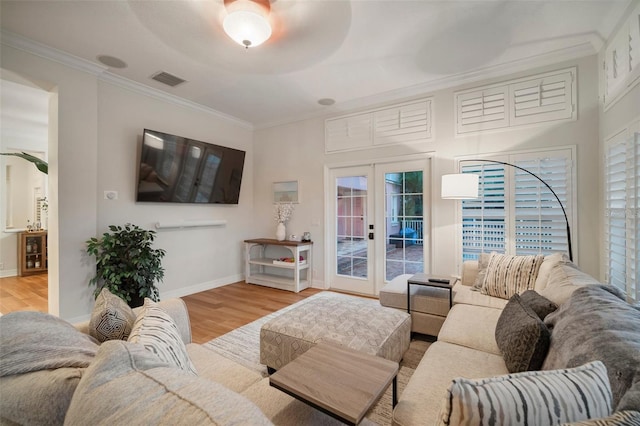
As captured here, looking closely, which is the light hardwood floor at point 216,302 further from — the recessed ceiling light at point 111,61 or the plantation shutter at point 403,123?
the recessed ceiling light at point 111,61

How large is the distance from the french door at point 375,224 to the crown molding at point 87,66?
8.38ft

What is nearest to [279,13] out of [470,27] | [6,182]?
[470,27]

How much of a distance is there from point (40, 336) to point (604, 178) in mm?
4034

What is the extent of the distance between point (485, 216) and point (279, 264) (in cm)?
301

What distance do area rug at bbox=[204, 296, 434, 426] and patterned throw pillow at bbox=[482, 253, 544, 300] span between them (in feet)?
2.65

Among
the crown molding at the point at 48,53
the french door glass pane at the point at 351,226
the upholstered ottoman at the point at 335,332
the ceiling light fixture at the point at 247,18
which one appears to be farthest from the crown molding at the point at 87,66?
the upholstered ottoman at the point at 335,332

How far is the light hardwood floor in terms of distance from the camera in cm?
313

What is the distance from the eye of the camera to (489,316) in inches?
84.9

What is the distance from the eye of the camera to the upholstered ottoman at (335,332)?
185 cm

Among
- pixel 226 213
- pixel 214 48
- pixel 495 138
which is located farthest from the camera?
pixel 226 213

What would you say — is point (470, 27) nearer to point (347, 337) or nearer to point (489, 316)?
point (489, 316)

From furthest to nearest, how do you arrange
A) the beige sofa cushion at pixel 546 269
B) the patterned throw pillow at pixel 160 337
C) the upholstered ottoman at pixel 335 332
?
the beige sofa cushion at pixel 546 269 → the upholstered ottoman at pixel 335 332 → the patterned throw pillow at pixel 160 337

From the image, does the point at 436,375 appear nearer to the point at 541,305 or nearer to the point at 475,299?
the point at 541,305

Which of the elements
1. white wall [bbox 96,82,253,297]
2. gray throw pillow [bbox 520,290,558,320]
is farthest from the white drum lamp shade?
white wall [bbox 96,82,253,297]
